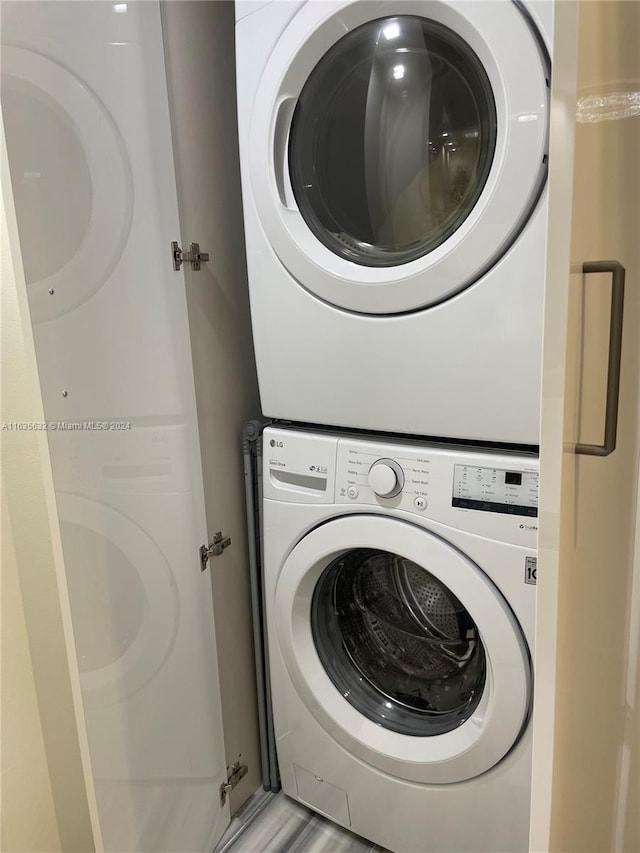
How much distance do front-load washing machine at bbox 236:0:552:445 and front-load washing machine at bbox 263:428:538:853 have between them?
91 mm

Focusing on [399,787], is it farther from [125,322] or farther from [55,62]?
[55,62]

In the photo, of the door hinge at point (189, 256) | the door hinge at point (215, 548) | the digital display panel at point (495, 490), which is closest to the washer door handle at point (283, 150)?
the door hinge at point (189, 256)

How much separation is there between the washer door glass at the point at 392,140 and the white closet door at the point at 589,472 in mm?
311

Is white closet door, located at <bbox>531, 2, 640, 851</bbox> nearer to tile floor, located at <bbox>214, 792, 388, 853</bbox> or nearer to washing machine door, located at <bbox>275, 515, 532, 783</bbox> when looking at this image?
washing machine door, located at <bbox>275, 515, 532, 783</bbox>

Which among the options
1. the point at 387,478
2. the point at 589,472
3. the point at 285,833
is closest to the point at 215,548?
the point at 387,478

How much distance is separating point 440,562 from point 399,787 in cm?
51

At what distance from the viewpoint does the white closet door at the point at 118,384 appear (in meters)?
0.85

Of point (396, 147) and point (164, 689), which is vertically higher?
point (396, 147)

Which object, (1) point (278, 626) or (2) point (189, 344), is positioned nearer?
(2) point (189, 344)

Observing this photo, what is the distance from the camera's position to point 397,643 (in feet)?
4.19

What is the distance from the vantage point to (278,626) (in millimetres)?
1279

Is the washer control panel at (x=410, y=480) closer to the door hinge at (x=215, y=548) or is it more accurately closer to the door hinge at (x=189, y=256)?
the door hinge at (x=215, y=548)

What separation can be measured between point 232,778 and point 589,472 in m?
1.17

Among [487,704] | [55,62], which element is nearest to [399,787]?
[487,704]
